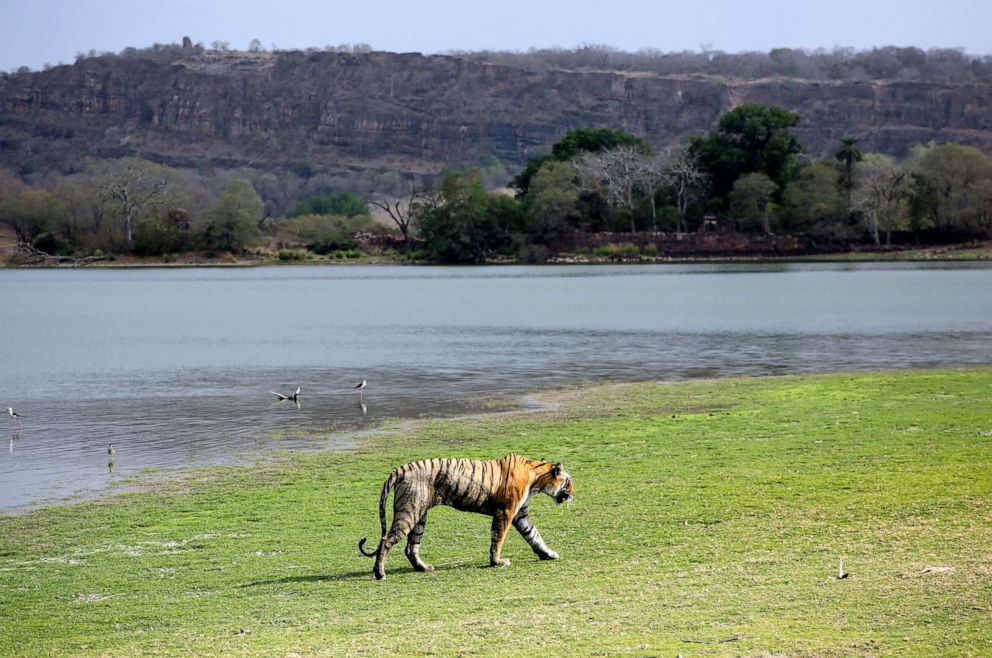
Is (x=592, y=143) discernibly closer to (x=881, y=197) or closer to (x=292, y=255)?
(x=881, y=197)

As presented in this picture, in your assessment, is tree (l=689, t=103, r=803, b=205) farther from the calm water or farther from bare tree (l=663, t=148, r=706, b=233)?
the calm water

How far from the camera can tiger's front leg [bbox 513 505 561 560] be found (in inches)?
489

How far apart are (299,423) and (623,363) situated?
44.6 ft

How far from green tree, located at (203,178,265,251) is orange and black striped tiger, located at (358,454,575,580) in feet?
415

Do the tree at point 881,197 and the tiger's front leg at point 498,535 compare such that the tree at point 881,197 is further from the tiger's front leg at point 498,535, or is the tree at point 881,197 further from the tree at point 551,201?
the tiger's front leg at point 498,535

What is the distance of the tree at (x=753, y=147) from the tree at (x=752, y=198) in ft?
5.60

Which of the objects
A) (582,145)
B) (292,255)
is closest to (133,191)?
(292,255)

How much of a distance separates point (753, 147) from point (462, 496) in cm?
11479

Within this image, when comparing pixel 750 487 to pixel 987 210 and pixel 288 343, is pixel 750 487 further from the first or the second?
pixel 987 210

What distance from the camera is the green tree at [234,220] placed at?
13588 cm

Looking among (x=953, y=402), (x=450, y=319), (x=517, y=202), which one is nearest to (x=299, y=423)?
(x=953, y=402)

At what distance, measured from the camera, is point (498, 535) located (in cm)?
1225

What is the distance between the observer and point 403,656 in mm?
9398

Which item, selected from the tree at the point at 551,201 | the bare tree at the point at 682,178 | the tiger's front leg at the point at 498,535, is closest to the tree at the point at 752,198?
the bare tree at the point at 682,178
